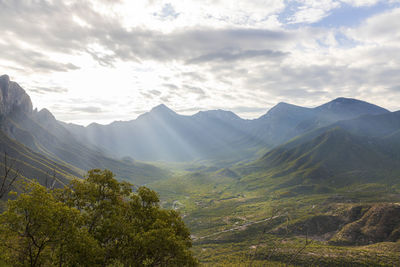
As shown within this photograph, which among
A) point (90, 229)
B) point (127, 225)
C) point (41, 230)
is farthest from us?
point (90, 229)

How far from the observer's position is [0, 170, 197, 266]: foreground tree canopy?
72.5 feet

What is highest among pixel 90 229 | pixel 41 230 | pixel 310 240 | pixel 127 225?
pixel 41 230

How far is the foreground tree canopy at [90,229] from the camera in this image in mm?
22094

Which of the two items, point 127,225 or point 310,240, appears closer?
point 127,225

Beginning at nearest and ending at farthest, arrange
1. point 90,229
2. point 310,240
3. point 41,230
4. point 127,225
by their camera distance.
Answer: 1. point 41,230
2. point 127,225
3. point 90,229
4. point 310,240

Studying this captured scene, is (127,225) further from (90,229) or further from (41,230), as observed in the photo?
(41,230)

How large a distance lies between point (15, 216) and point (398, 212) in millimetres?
164502

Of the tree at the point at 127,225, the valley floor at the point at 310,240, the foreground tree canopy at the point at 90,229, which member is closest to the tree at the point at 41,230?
the foreground tree canopy at the point at 90,229

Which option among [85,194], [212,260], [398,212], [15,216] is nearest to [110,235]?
[85,194]

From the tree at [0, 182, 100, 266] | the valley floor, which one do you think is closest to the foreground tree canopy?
the tree at [0, 182, 100, 266]

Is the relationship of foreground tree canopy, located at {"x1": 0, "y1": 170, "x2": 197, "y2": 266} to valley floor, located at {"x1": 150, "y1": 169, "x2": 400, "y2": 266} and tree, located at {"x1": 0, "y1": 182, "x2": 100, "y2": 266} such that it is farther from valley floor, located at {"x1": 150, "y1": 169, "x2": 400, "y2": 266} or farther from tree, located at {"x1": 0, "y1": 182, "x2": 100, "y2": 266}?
valley floor, located at {"x1": 150, "y1": 169, "x2": 400, "y2": 266}

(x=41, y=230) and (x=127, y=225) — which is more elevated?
(x=41, y=230)

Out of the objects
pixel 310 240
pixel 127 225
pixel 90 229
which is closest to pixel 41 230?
pixel 90 229

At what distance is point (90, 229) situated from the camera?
2777cm
